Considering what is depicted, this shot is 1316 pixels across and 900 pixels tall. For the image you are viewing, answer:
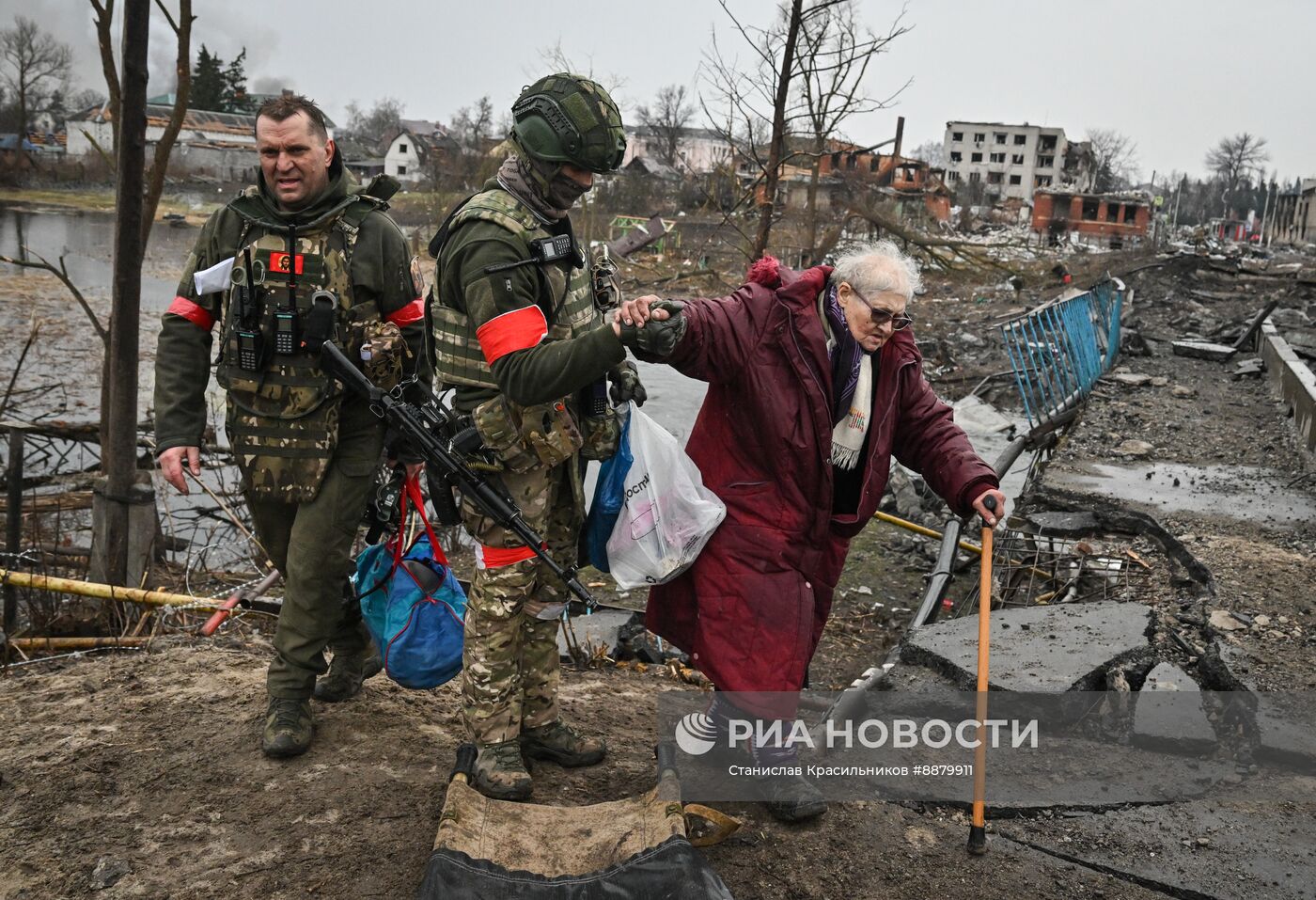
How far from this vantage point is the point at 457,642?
3.16m

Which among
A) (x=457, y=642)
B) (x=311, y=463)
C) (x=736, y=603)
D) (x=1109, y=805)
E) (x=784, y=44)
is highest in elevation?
(x=784, y=44)

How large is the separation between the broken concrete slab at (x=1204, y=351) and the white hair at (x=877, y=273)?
1530 cm

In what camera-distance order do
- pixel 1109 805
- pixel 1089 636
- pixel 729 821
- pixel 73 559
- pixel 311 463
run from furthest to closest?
pixel 73 559 → pixel 1089 636 → pixel 1109 805 → pixel 311 463 → pixel 729 821

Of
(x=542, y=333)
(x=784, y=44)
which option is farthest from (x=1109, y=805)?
(x=784, y=44)

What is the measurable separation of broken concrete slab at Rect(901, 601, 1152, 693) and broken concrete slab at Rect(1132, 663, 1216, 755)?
16 cm

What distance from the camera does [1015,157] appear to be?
94750 millimetres

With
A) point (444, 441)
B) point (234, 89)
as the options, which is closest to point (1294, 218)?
point (234, 89)

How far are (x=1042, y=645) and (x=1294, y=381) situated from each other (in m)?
8.29

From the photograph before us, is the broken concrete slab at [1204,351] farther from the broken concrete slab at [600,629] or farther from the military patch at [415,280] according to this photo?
the military patch at [415,280]

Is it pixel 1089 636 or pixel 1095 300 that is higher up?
pixel 1095 300

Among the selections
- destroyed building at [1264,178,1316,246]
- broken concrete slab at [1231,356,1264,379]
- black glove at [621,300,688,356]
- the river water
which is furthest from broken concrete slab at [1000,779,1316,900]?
destroyed building at [1264,178,1316,246]

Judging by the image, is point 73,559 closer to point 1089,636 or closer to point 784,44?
point 1089,636

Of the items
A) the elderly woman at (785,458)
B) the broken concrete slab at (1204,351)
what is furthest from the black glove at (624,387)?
the broken concrete slab at (1204,351)

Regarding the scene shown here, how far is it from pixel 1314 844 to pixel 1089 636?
136 centimetres
